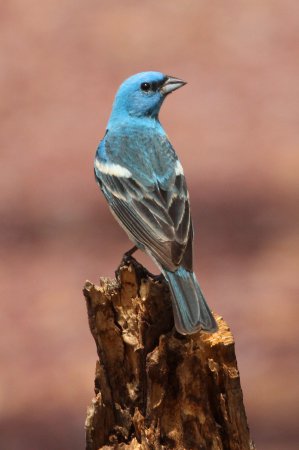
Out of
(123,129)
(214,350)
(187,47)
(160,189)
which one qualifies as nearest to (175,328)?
(214,350)

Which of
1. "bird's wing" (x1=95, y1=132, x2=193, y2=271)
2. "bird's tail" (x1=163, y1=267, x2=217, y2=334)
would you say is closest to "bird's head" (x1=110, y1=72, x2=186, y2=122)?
"bird's wing" (x1=95, y1=132, x2=193, y2=271)

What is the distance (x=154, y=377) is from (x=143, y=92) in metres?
1.99

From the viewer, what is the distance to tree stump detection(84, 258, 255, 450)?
5711 mm

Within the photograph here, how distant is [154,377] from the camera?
18.7 feet

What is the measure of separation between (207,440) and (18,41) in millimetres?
9091

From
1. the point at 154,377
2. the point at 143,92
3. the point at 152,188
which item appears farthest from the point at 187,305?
the point at 143,92

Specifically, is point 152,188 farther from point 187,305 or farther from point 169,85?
point 187,305

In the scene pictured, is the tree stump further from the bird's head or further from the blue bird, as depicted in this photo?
the bird's head

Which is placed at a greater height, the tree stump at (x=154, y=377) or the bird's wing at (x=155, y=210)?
the bird's wing at (x=155, y=210)

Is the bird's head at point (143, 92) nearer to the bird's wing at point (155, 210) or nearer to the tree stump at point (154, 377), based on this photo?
the bird's wing at point (155, 210)

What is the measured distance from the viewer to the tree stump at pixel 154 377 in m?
5.71

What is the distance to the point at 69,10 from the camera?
1479cm

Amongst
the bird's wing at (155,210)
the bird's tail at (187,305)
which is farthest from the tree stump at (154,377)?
the bird's wing at (155,210)

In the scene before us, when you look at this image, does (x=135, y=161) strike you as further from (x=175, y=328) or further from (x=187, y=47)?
(x=187, y=47)
